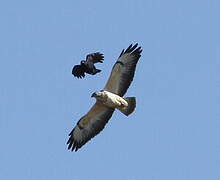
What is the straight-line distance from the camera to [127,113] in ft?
111

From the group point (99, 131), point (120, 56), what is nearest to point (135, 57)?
point (120, 56)

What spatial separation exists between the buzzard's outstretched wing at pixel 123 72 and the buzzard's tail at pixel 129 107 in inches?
13.6

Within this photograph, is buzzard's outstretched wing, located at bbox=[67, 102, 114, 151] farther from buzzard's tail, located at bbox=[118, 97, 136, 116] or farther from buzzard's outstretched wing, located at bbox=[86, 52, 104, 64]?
buzzard's outstretched wing, located at bbox=[86, 52, 104, 64]

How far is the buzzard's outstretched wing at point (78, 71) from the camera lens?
32781 millimetres

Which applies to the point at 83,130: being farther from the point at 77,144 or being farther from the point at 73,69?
the point at 73,69

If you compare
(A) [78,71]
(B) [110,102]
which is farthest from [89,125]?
(A) [78,71]

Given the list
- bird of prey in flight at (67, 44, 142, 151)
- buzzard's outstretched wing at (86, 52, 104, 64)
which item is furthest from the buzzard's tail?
buzzard's outstretched wing at (86, 52, 104, 64)

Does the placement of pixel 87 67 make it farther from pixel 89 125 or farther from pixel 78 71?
pixel 89 125

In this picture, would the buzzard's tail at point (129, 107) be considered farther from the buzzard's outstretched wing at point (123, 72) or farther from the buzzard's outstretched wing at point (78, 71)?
the buzzard's outstretched wing at point (78, 71)

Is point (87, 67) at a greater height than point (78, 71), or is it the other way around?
point (87, 67)

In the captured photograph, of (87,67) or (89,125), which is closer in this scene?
(87,67)

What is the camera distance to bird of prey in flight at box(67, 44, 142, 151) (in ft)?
111

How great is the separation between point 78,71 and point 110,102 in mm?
1539

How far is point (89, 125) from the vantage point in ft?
114
